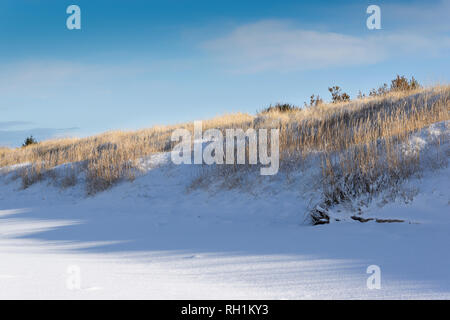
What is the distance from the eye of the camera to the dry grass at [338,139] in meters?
7.01

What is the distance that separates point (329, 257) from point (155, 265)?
175 cm

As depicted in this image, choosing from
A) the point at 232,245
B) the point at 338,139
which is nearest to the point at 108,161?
the point at 338,139

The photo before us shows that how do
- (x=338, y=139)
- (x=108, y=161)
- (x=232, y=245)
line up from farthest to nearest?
(x=108, y=161), (x=338, y=139), (x=232, y=245)

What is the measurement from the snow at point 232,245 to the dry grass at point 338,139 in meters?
0.59

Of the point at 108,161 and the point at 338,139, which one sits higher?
the point at 338,139

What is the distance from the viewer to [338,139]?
354 inches

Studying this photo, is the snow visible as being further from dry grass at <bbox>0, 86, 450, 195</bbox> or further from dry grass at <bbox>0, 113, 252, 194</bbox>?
dry grass at <bbox>0, 113, 252, 194</bbox>

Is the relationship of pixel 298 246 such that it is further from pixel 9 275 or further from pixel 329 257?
pixel 9 275

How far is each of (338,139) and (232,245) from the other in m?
5.11

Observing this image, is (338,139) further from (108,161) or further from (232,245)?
(108,161)

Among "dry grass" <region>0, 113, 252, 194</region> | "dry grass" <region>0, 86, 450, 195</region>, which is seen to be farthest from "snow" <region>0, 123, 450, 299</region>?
"dry grass" <region>0, 113, 252, 194</region>

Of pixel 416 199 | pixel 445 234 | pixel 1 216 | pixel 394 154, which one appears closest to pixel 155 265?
pixel 445 234

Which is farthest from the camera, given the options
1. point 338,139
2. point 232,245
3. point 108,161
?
point 108,161

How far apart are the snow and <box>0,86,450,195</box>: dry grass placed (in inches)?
23.1
